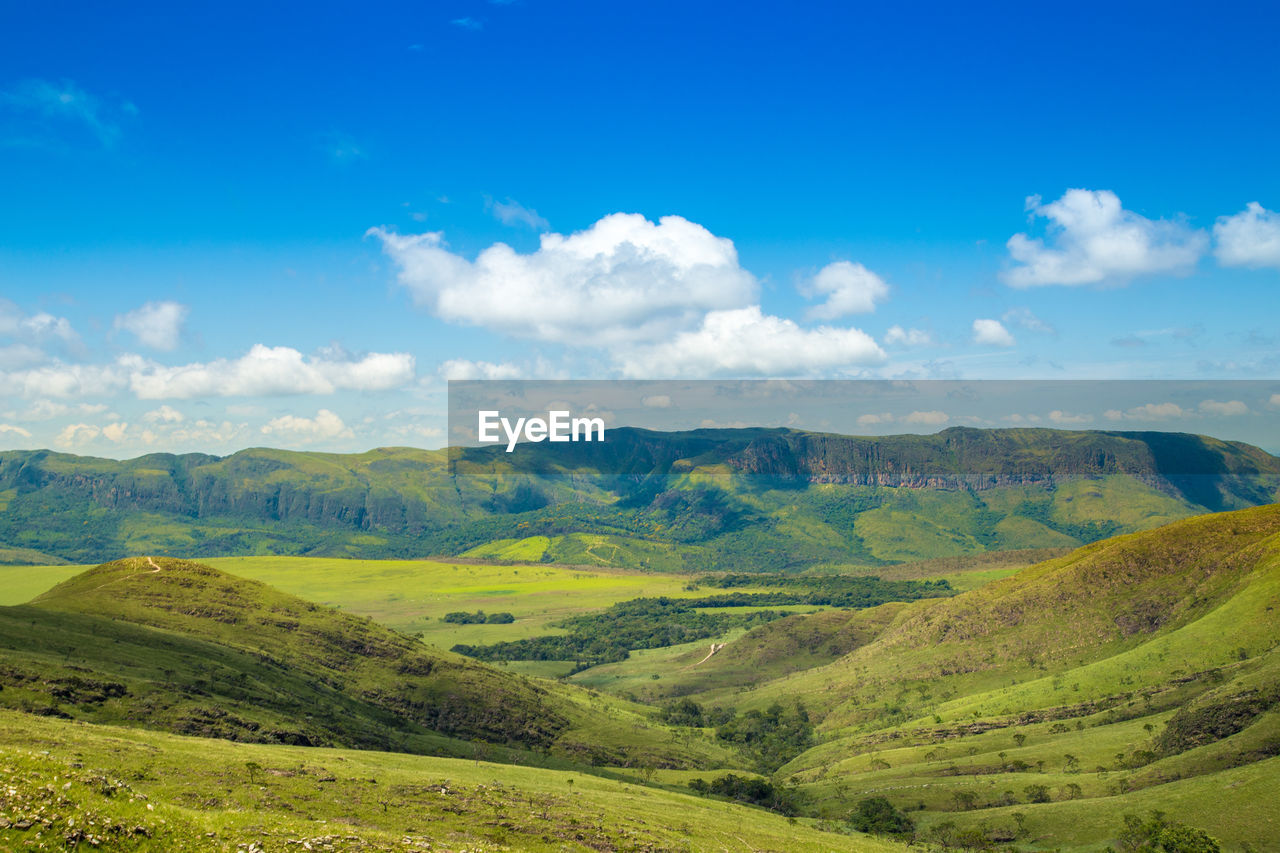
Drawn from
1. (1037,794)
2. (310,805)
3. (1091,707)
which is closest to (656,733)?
(1091,707)

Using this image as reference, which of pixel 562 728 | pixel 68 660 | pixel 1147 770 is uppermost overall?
pixel 68 660

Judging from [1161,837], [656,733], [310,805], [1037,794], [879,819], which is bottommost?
[656,733]

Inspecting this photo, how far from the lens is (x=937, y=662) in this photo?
187375mm

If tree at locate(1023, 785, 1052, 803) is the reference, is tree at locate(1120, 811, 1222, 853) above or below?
above

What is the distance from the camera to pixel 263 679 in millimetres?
122938

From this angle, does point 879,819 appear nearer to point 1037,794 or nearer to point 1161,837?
point 1037,794

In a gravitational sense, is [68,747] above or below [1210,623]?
above

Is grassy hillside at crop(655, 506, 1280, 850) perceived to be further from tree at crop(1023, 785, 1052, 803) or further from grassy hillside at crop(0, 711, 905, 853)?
grassy hillside at crop(0, 711, 905, 853)

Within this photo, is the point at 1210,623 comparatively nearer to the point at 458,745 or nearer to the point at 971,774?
the point at 971,774

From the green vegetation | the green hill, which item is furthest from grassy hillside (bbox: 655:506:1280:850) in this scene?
the green hill

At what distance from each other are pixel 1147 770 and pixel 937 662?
90540mm

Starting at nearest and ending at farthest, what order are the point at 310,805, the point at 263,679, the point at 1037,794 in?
the point at 310,805 < the point at 1037,794 < the point at 263,679

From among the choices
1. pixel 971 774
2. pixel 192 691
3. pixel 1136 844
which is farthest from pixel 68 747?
pixel 971 774

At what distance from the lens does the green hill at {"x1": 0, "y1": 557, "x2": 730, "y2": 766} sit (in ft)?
298
